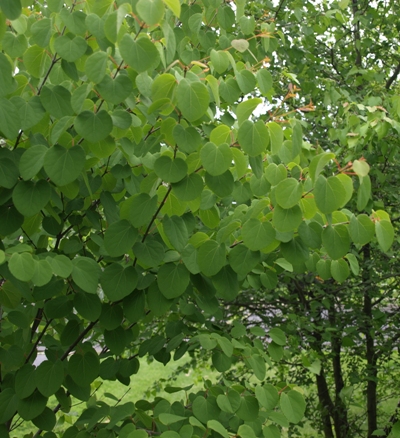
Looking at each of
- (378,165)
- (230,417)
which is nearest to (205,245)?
(230,417)

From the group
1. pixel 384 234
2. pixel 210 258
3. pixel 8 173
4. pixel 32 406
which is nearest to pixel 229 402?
pixel 210 258

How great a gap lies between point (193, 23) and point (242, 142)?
688mm

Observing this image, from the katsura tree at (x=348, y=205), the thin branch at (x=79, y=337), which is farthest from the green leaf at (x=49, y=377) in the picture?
the katsura tree at (x=348, y=205)

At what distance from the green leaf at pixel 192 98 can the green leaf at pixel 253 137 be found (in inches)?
5.1

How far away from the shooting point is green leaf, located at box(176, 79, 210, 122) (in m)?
1.19

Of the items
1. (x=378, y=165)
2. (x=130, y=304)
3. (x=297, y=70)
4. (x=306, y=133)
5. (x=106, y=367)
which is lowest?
(x=106, y=367)

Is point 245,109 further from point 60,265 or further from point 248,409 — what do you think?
point 248,409

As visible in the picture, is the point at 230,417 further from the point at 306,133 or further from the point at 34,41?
the point at 306,133

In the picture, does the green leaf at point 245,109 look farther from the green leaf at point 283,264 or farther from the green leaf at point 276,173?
the green leaf at point 283,264

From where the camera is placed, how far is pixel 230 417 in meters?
1.74

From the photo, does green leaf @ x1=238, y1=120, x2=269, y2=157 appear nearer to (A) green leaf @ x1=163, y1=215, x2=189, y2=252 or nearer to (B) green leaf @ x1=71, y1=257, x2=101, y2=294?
(A) green leaf @ x1=163, y1=215, x2=189, y2=252

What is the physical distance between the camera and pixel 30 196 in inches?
55.8

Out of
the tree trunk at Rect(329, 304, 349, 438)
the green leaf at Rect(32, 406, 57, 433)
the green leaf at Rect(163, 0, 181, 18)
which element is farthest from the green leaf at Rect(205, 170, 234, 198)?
the tree trunk at Rect(329, 304, 349, 438)

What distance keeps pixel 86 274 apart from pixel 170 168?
364mm
